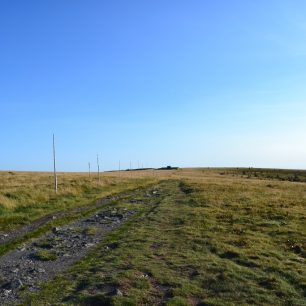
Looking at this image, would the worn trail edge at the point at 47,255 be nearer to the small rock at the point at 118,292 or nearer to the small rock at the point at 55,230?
the small rock at the point at 55,230

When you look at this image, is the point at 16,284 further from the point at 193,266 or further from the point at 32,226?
the point at 32,226

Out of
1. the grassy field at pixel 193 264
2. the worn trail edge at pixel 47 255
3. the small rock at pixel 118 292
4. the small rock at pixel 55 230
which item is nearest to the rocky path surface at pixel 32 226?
the small rock at pixel 55 230

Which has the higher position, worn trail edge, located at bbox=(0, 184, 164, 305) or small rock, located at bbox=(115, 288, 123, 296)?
worn trail edge, located at bbox=(0, 184, 164, 305)

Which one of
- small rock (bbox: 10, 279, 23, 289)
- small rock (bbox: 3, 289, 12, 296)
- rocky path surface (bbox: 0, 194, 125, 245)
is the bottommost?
small rock (bbox: 3, 289, 12, 296)

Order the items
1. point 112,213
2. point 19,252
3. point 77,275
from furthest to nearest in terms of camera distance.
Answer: point 112,213
point 19,252
point 77,275

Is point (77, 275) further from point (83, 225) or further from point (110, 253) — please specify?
point (83, 225)

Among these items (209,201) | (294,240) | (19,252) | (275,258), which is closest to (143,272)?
(275,258)

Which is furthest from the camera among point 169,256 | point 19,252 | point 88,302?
point 19,252

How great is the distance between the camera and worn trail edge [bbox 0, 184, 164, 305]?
1225 centimetres

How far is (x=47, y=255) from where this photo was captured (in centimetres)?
1573

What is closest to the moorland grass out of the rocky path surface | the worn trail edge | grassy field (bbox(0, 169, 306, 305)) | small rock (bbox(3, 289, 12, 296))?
grassy field (bbox(0, 169, 306, 305))

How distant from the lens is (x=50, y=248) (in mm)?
17344

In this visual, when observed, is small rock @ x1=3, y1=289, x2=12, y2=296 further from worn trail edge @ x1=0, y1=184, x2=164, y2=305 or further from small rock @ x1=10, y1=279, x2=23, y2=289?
small rock @ x1=10, y1=279, x2=23, y2=289

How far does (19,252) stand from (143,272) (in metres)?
5.99
